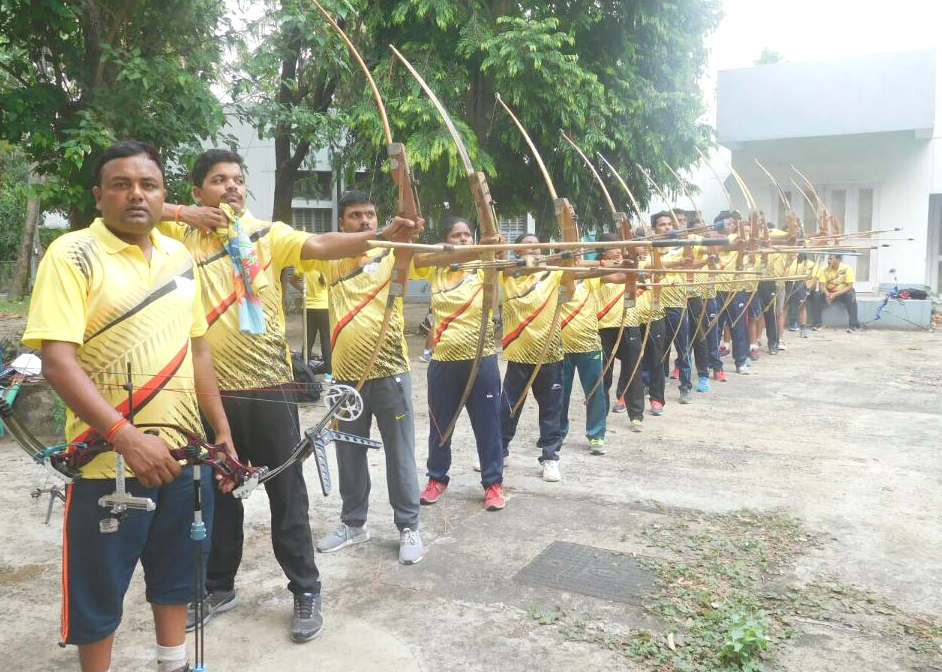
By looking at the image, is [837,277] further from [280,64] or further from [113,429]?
[113,429]

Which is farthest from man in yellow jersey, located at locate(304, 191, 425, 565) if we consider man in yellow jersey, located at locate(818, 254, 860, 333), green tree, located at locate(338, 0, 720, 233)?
man in yellow jersey, located at locate(818, 254, 860, 333)

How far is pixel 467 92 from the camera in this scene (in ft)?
34.7

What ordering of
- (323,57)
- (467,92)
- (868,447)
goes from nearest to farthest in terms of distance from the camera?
(868,447) < (323,57) < (467,92)

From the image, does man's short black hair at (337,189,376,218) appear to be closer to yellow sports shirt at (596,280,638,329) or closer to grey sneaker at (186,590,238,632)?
grey sneaker at (186,590,238,632)

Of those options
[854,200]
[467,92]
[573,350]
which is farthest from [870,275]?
[573,350]

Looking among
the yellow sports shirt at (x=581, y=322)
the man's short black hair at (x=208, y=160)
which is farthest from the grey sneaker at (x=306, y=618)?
the yellow sports shirt at (x=581, y=322)

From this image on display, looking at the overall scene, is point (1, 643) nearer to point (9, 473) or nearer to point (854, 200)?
point (9, 473)

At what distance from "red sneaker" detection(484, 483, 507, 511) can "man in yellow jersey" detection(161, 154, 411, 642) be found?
1535 mm

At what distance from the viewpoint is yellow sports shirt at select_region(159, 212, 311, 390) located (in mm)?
2938

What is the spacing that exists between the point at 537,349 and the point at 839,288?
10719 mm

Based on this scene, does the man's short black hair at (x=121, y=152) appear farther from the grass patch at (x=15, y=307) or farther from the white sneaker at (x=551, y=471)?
the grass patch at (x=15, y=307)

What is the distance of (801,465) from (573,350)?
1619mm

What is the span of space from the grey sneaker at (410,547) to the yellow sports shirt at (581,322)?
2127 millimetres

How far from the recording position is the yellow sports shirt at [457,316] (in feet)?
14.3
